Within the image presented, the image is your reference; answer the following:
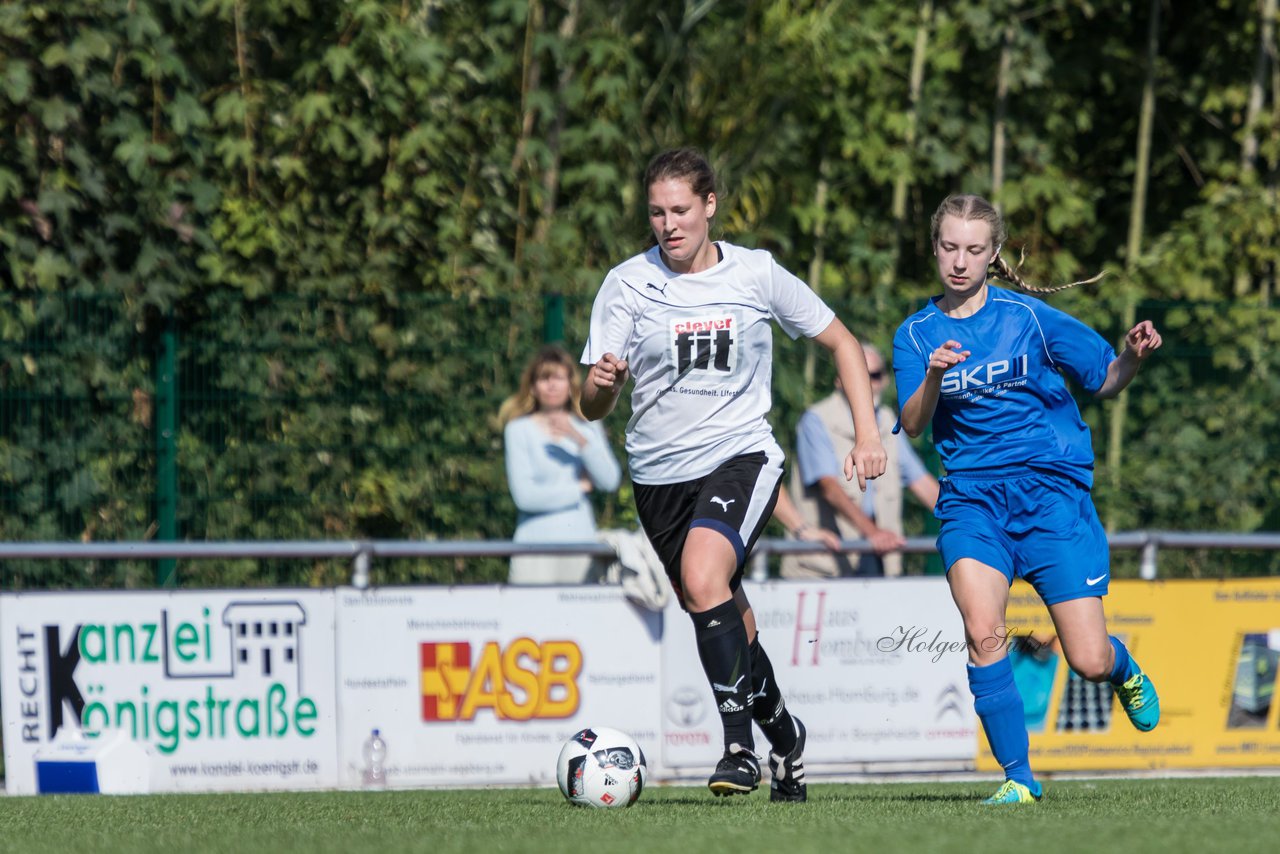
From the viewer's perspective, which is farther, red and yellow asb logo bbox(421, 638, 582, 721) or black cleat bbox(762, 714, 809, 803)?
A: red and yellow asb logo bbox(421, 638, 582, 721)

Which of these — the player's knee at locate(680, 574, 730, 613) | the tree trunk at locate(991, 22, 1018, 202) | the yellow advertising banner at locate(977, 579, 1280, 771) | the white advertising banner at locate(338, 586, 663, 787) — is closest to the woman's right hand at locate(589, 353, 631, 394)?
the player's knee at locate(680, 574, 730, 613)

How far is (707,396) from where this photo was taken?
5836mm

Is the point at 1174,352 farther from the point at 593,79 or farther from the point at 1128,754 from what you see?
the point at 593,79

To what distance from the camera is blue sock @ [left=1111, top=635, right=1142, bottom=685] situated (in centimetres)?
582

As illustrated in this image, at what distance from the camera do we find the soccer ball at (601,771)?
19.0ft

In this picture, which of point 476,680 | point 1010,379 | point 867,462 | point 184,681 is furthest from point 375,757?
point 1010,379

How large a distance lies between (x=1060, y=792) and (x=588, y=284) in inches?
202

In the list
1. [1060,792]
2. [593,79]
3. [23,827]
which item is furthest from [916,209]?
[23,827]

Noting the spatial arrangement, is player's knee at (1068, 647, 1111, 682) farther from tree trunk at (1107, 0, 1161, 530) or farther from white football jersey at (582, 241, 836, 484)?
tree trunk at (1107, 0, 1161, 530)

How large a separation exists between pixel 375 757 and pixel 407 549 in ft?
3.26

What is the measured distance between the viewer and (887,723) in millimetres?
8461

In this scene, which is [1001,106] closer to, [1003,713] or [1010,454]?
[1010,454]

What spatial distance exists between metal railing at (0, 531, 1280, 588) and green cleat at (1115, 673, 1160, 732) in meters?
2.74

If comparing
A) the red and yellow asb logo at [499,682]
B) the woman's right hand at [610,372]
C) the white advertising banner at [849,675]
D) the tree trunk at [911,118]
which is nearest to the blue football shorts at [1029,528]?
the woman's right hand at [610,372]
